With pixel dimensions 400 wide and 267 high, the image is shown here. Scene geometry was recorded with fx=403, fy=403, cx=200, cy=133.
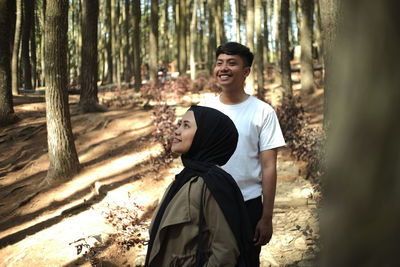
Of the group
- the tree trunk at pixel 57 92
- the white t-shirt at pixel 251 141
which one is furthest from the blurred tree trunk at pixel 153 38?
the white t-shirt at pixel 251 141

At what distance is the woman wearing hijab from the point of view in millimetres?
1997

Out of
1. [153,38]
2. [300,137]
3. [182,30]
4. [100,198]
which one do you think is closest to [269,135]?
[100,198]

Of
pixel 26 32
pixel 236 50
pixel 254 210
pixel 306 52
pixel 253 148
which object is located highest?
pixel 26 32

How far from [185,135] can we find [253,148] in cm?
64

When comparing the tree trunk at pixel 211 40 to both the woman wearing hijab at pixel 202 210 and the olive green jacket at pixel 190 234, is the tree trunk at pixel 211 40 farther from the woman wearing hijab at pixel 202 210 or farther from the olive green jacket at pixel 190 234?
the olive green jacket at pixel 190 234

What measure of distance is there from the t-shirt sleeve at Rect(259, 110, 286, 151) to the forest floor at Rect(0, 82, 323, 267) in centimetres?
109

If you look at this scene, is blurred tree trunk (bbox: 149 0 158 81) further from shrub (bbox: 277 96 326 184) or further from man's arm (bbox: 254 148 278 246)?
man's arm (bbox: 254 148 278 246)

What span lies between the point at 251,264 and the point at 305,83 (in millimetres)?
12496

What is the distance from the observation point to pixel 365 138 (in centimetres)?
56

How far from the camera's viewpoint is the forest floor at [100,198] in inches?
211

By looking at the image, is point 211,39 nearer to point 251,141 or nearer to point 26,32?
point 26,32

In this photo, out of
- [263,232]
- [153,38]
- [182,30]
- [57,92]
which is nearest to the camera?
[263,232]

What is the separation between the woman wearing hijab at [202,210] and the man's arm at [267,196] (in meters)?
0.40

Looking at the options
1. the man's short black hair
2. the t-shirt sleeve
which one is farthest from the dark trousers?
the man's short black hair
